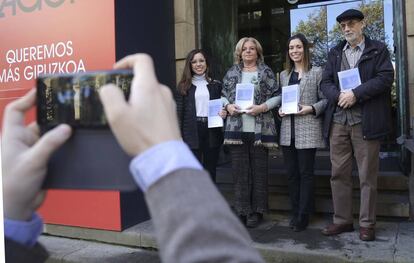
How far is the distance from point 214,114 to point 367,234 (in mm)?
1471

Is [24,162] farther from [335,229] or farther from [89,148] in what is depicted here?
[335,229]

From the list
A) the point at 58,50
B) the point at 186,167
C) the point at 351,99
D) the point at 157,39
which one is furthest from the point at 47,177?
the point at 157,39

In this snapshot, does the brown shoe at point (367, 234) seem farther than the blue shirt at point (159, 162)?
Yes

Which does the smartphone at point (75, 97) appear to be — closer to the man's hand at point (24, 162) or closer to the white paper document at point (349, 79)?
the man's hand at point (24, 162)

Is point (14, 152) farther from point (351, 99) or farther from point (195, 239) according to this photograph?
point (351, 99)

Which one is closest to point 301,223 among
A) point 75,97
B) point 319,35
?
point 75,97

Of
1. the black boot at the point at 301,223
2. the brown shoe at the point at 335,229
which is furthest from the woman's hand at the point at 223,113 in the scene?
the brown shoe at the point at 335,229

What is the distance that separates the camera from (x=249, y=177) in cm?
423

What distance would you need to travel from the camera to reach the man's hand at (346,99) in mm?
3588

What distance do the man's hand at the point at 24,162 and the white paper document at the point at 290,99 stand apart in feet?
10.3

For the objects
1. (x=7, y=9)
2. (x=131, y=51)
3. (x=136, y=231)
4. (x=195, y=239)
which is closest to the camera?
(x=195, y=239)

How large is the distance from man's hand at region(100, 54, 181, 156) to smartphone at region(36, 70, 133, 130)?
5cm

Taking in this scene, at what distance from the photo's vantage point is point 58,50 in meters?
1.62

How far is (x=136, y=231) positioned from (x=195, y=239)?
339 cm
